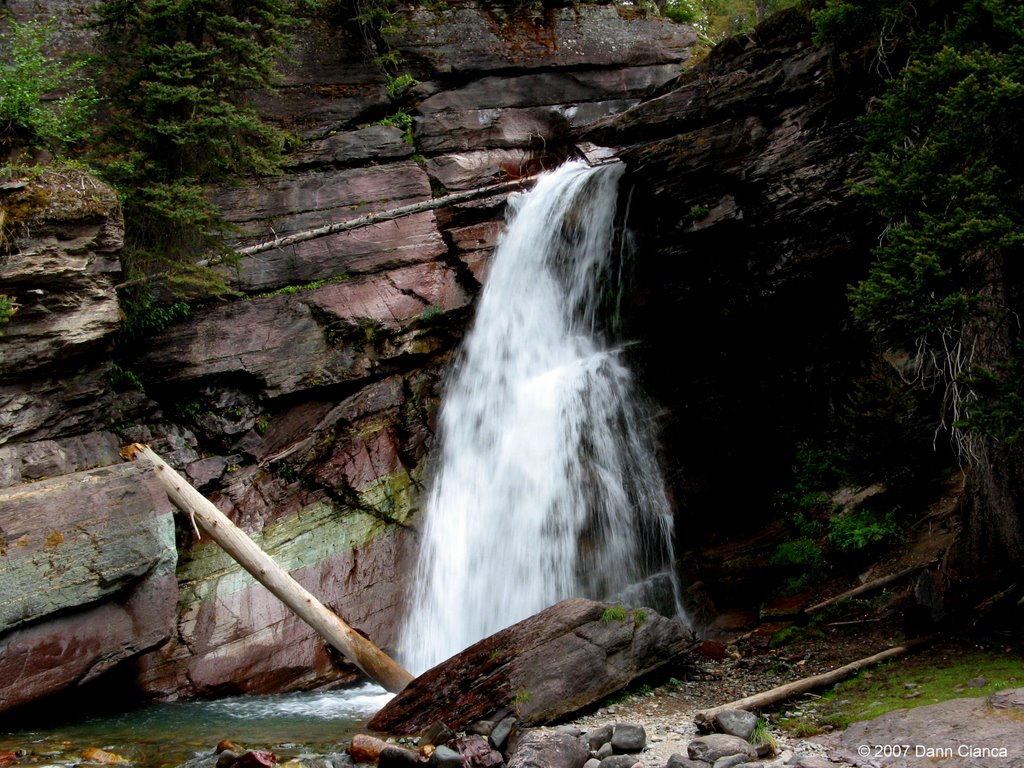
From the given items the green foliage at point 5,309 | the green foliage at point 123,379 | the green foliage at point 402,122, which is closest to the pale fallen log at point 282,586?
the green foliage at point 123,379

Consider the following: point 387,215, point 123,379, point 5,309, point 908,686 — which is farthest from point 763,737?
point 387,215

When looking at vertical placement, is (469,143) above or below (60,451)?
above

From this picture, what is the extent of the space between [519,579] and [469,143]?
9.85 m

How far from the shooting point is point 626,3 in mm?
19719

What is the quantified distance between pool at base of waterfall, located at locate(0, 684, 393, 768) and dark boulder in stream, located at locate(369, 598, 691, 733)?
0.91m

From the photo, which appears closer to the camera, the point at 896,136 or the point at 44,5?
the point at 896,136

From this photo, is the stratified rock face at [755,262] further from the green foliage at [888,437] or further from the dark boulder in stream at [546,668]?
the dark boulder in stream at [546,668]

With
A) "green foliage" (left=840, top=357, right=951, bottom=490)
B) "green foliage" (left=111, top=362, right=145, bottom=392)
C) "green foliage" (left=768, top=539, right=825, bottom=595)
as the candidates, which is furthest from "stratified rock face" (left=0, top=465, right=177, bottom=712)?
"green foliage" (left=840, top=357, right=951, bottom=490)

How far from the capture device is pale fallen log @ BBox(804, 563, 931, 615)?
356 inches

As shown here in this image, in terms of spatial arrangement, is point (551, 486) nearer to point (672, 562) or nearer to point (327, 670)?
point (672, 562)

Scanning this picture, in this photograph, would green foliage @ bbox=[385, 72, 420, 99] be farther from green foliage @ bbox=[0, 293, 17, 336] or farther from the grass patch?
the grass patch

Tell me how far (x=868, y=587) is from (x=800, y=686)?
2.50 m

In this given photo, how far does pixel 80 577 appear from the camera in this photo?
923 centimetres

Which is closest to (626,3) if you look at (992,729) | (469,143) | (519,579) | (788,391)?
(469,143)
